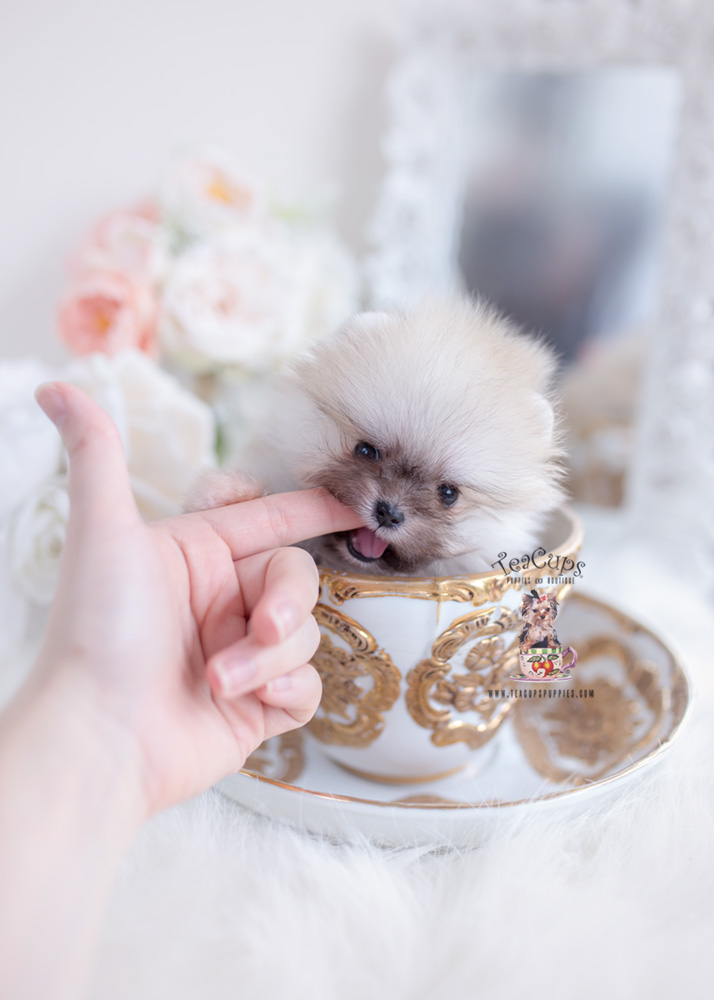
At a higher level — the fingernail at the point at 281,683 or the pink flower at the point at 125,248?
the pink flower at the point at 125,248

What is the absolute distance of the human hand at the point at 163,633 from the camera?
720mm

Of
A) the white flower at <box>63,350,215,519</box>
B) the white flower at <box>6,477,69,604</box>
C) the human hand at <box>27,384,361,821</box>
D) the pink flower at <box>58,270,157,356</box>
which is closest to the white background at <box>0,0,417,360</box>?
the pink flower at <box>58,270,157,356</box>

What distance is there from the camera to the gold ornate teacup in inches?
36.1

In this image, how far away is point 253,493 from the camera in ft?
3.30

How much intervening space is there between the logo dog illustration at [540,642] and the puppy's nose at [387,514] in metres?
0.20

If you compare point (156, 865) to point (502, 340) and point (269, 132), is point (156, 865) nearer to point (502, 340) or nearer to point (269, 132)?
point (502, 340)

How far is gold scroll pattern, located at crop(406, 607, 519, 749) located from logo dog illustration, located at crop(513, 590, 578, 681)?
24mm

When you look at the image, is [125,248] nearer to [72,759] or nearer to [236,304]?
[236,304]

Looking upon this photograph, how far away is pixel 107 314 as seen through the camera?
1.76 m

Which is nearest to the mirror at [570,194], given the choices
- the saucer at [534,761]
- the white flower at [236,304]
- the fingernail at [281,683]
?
the white flower at [236,304]

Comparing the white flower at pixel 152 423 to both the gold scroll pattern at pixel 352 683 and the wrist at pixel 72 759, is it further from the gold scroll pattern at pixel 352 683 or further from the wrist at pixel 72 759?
the wrist at pixel 72 759

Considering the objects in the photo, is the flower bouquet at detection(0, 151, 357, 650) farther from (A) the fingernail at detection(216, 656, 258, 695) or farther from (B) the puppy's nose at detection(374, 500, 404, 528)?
(A) the fingernail at detection(216, 656, 258, 695)

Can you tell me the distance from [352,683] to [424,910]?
29 centimetres

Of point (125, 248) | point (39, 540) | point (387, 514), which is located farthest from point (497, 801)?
point (125, 248)
